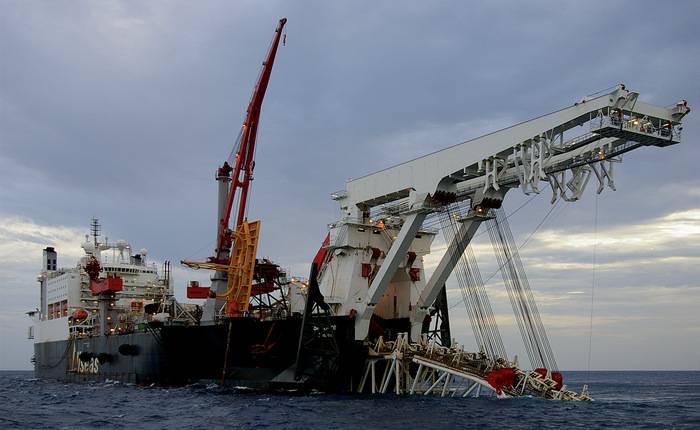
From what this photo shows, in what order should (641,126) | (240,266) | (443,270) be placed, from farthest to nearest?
(240,266) < (443,270) < (641,126)

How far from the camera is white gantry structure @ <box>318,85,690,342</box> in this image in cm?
2720

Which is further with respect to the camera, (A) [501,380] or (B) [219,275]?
(B) [219,275]

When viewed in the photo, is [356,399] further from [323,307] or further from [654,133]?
[654,133]

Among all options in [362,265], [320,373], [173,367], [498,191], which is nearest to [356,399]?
[320,373]

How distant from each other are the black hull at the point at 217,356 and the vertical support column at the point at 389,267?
0.59m

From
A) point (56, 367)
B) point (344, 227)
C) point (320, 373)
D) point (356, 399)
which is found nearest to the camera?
point (356, 399)

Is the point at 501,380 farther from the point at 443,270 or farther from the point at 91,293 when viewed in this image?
the point at 91,293

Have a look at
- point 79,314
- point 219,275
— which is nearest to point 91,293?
point 79,314

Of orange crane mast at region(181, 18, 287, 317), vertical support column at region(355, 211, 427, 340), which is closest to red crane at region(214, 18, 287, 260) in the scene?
orange crane mast at region(181, 18, 287, 317)

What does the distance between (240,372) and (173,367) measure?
595 cm

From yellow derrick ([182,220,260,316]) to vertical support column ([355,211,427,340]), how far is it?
26.2 ft

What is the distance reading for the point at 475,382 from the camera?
106 ft

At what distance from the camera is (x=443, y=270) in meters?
35.9

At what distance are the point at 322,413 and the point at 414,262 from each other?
1455 centimetres
